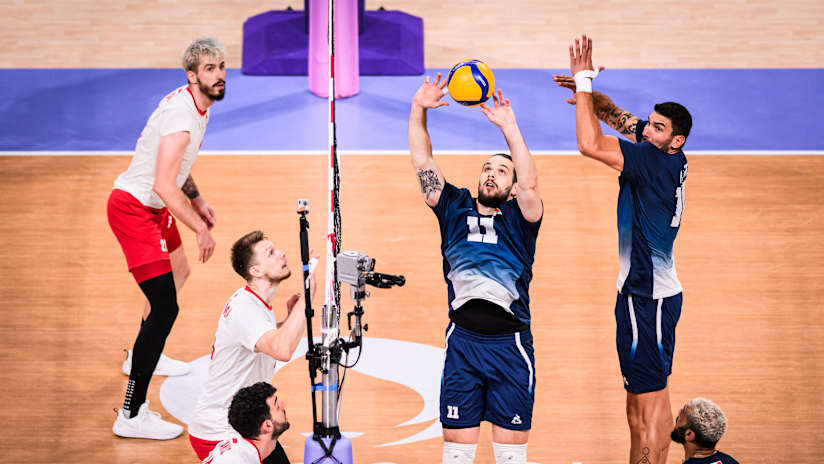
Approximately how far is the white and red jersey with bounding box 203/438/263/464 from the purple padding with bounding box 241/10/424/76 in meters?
8.50

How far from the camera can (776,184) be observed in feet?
32.6

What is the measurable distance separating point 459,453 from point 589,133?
6.50 ft

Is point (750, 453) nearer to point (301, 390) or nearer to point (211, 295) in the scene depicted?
point (301, 390)

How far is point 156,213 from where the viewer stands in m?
6.61

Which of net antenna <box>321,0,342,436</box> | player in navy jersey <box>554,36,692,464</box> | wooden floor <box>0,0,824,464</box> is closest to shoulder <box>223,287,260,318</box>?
net antenna <box>321,0,342,436</box>

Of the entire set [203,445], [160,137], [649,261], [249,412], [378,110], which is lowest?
[203,445]

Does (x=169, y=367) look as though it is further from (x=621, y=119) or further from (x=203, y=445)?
(x=621, y=119)

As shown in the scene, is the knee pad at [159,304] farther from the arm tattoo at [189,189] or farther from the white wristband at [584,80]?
the white wristband at [584,80]

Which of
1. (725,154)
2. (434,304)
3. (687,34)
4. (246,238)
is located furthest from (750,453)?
(687,34)

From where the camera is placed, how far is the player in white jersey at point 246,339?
198 inches

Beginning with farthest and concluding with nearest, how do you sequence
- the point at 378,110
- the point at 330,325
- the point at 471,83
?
the point at 378,110
the point at 471,83
the point at 330,325

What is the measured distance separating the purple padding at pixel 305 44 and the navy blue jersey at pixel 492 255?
7.44 meters

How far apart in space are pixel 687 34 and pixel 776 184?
4.75m

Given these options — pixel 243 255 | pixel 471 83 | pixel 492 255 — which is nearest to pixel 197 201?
pixel 243 255
